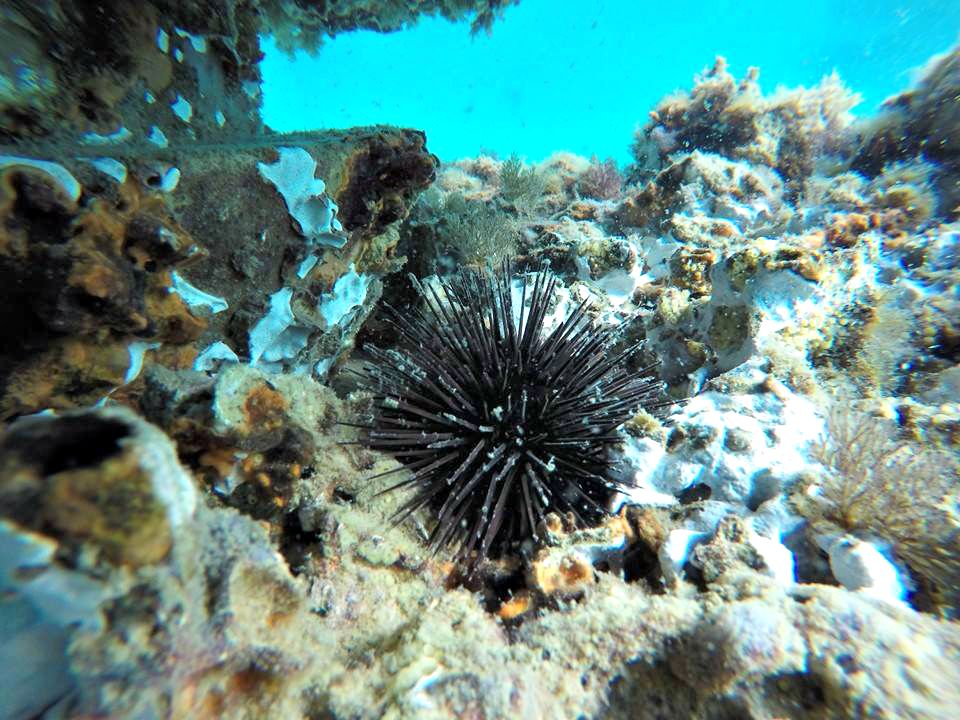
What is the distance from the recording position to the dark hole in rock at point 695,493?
2.25 m

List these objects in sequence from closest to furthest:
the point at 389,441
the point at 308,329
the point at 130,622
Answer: the point at 130,622
the point at 389,441
the point at 308,329

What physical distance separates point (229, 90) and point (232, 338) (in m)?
1.75

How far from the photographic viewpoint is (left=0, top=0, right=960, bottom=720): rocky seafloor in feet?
2.79

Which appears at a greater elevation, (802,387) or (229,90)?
(229,90)

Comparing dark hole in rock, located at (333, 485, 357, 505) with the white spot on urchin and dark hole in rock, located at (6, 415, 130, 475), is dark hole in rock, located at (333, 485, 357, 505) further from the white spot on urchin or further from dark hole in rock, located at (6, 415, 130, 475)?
the white spot on urchin

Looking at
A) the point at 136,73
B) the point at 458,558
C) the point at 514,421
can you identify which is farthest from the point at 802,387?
the point at 136,73

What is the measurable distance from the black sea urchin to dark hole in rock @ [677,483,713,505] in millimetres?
326

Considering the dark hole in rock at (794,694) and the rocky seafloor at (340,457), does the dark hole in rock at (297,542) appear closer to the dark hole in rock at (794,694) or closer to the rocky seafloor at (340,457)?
the rocky seafloor at (340,457)

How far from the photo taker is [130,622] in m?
0.83

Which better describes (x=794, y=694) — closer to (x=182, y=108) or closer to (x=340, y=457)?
(x=340, y=457)

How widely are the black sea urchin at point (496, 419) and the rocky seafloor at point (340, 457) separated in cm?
15

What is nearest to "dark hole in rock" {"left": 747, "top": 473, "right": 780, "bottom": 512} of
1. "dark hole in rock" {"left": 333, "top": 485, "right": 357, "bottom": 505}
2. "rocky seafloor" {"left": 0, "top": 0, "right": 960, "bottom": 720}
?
"rocky seafloor" {"left": 0, "top": 0, "right": 960, "bottom": 720}

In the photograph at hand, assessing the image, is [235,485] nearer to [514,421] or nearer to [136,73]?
[514,421]

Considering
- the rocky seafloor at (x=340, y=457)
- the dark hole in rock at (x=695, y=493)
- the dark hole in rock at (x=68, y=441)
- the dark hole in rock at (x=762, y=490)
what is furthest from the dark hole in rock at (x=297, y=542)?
the dark hole in rock at (x=762, y=490)
